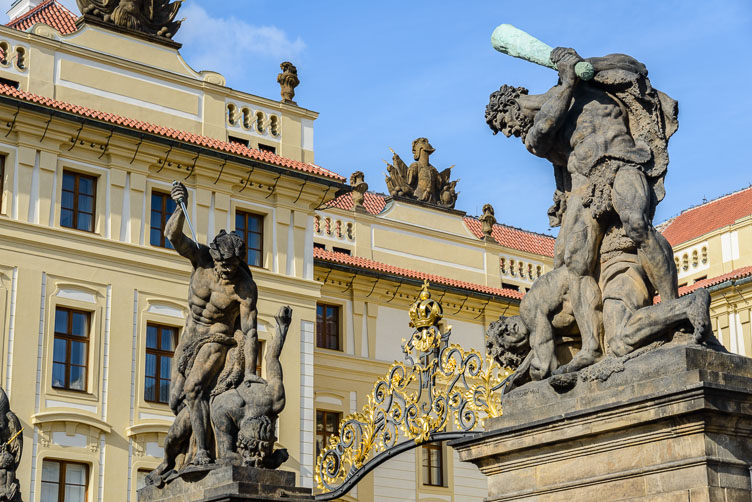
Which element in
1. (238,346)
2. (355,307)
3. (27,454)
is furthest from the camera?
(355,307)

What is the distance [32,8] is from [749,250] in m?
19.3

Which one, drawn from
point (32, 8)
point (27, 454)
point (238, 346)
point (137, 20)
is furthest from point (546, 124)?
point (32, 8)

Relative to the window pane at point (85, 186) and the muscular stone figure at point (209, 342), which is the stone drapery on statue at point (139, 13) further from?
the muscular stone figure at point (209, 342)

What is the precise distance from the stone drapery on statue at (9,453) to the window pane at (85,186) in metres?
15.7

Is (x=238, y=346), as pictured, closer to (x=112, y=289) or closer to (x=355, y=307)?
(x=112, y=289)

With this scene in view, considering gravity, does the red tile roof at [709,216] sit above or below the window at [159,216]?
above

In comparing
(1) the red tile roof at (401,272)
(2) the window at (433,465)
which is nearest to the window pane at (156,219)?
(1) the red tile roof at (401,272)

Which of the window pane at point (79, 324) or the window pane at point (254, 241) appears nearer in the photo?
the window pane at point (79, 324)

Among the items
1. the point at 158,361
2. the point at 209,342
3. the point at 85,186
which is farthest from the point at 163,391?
the point at 209,342

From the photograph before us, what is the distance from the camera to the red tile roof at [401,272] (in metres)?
33.2

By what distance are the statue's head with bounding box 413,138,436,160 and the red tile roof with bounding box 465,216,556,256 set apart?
3840 mm

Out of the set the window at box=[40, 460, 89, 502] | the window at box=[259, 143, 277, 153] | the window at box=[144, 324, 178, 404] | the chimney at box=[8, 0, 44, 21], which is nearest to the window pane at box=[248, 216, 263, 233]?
the window at box=[259, 143, 277, 153]

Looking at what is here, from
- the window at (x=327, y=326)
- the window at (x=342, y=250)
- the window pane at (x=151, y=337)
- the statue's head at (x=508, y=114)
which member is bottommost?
the statue's head at (x=508, y=114)

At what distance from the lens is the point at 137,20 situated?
30297 millimetres
